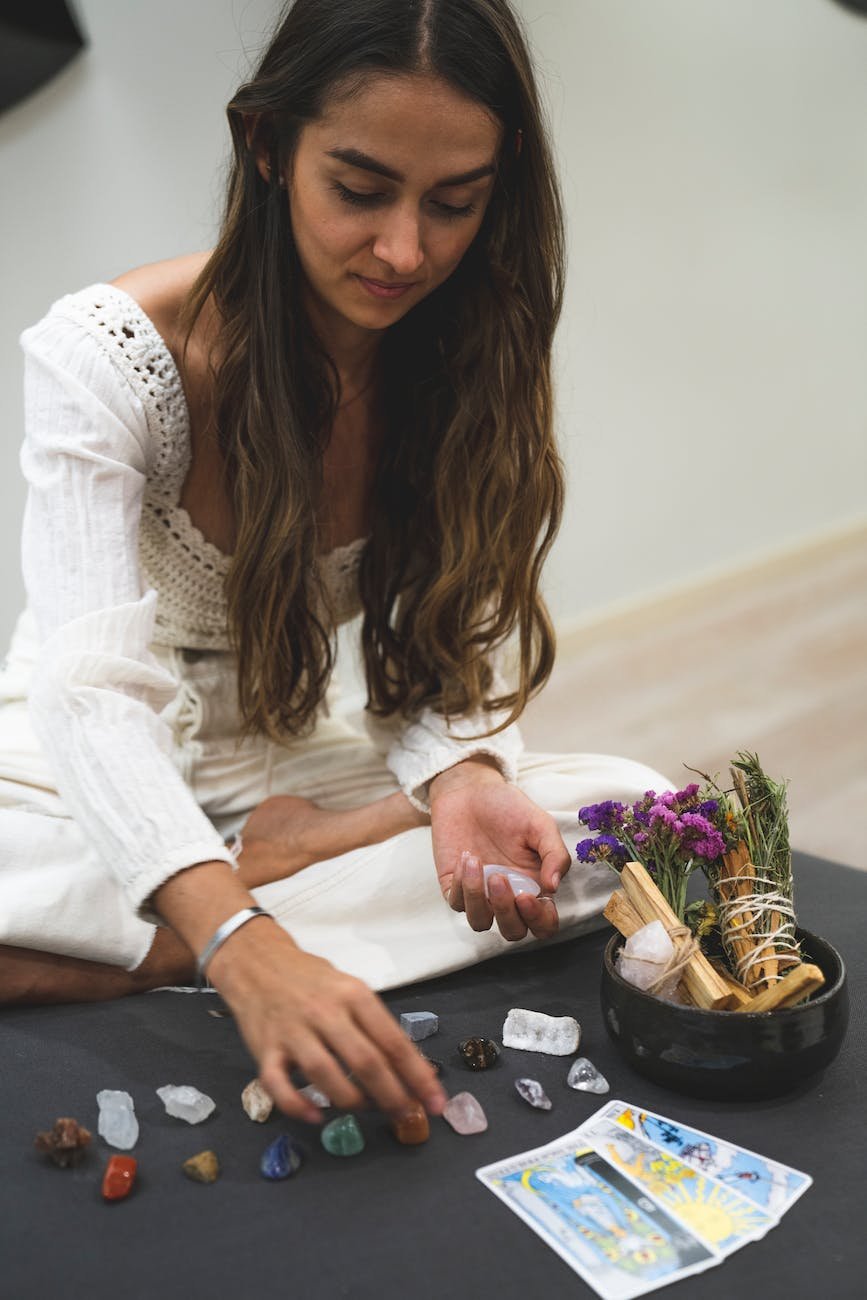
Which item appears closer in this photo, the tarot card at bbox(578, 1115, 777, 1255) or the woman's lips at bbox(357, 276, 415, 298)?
the tarot card at bbox(578, 1115, 777, 1255)

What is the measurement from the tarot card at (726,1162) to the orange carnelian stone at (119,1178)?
0.45 meters

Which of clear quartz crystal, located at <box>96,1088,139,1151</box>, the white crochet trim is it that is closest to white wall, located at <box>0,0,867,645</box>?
the white crochet trim

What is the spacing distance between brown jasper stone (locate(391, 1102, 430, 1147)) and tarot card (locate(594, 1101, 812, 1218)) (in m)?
0.19

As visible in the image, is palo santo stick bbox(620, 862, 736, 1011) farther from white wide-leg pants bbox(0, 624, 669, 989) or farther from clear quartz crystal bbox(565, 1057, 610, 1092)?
white wide-leg pants bbox(0, 624, 669, 989)

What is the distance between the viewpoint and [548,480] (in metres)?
1.76

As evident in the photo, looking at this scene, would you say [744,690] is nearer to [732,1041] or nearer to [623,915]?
[623,915]

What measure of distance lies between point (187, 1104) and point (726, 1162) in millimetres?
512

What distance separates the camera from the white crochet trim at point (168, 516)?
1.58 meters

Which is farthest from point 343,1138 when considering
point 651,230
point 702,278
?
point 702,278

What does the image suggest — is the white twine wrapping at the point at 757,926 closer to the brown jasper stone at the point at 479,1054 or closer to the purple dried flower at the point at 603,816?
the purple dried flower at the point at 603,816

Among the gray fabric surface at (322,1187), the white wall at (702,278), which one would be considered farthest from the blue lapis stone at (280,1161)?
the white wall at (702,278)

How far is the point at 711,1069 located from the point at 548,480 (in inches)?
31.1

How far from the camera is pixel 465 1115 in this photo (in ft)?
4.27

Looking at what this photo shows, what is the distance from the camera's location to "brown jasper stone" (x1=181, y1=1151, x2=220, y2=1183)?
1.22 meters
